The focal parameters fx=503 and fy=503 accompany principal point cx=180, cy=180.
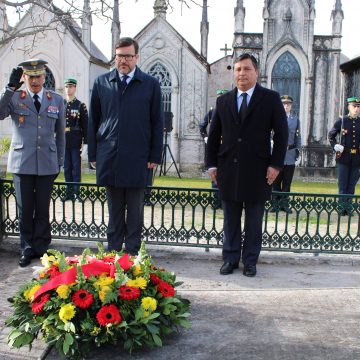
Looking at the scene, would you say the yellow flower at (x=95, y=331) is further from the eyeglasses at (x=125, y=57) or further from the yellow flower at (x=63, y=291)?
the eyeglasses at (x=125, y=57)

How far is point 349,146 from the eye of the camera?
29.0ft

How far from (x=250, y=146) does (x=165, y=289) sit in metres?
1.91

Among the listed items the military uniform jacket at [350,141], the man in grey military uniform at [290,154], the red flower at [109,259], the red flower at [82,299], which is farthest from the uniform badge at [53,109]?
the military uniform jacket at [350,141]

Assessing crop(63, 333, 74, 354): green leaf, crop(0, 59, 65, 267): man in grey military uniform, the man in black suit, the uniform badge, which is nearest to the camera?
crop(63, 333, 74, 354): green leaf

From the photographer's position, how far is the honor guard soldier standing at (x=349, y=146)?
8812 millimetres

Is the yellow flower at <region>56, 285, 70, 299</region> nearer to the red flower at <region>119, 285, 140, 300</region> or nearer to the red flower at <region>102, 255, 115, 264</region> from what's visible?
the red flower at <region>119, 285, 140, 300</region>

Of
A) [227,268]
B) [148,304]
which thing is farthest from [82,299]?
[227,268]

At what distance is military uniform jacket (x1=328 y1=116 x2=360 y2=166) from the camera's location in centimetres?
882

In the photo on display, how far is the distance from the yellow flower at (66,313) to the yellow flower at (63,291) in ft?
0.37

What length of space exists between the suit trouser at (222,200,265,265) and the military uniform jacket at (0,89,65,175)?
6.41 ft

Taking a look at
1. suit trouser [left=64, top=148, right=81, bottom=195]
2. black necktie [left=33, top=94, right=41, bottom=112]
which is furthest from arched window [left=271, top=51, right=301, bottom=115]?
black necktie [left=33, top=94, right=41, bottom=112]

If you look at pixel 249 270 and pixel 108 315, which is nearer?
pixel 108 315

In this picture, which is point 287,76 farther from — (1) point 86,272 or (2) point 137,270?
(1) point 86,272

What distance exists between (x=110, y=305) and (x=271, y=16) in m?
20.7
